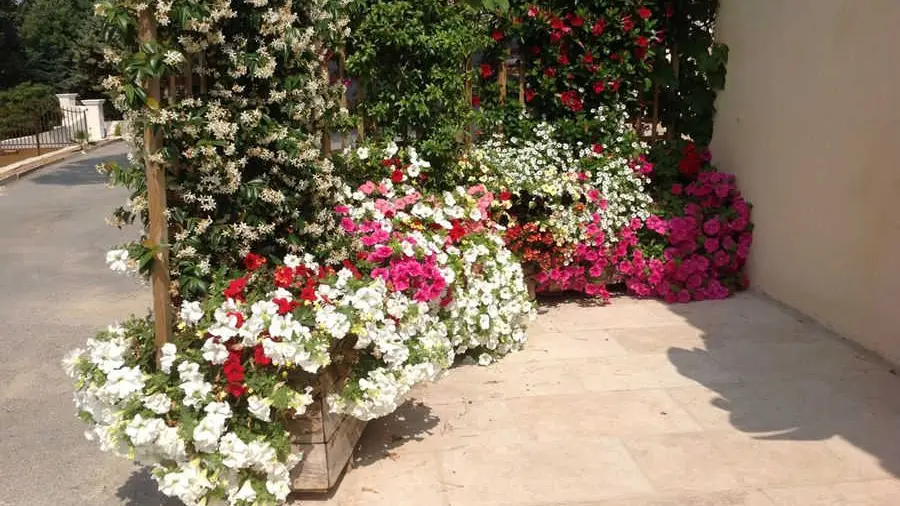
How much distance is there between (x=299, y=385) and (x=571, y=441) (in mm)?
1268

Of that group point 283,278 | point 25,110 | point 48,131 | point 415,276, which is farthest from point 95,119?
point 283,278

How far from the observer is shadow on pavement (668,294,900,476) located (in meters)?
3.37

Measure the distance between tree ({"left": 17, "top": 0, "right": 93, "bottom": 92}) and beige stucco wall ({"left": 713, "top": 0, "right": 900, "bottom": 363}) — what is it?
1090 inches

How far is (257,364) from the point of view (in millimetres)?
2660

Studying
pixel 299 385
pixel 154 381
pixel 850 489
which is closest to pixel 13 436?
pixel 154 381

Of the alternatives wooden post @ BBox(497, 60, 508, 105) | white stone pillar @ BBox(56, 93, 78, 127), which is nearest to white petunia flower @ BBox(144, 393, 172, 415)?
wooden post @ BBox(497, 60, 508, 105)

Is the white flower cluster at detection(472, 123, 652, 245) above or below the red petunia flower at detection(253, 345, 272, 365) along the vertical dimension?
above

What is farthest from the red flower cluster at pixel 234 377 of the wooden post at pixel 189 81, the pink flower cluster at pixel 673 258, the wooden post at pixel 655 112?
the wooden post at pixel 655 112

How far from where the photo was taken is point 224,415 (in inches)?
100.0

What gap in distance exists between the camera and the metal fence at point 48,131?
19145 mm

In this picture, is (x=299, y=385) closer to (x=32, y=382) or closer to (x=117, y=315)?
(x=32, y=382)

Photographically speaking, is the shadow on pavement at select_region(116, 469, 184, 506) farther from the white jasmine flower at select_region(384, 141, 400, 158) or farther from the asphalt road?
the white jasmine flower at select_region(384, 141, 400, 158)

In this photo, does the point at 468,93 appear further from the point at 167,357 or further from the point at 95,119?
the point at 95,119

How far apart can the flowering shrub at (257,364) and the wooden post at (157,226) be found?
77 millimetres
